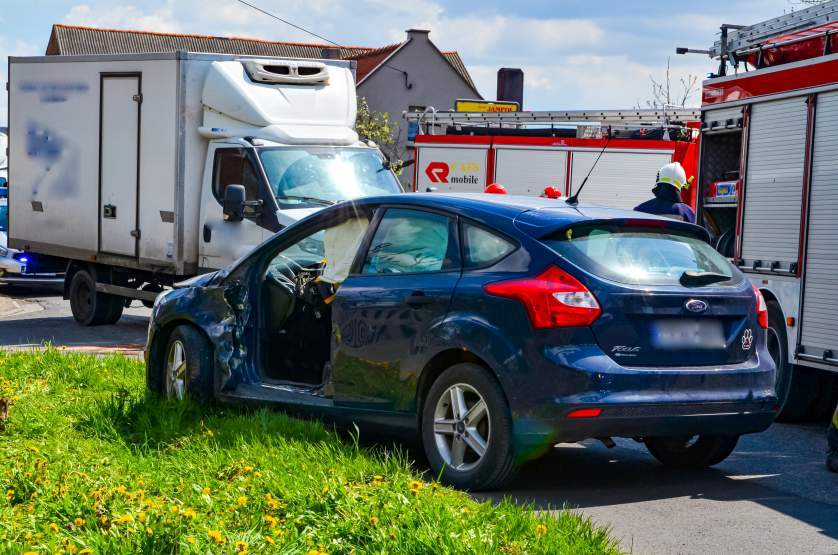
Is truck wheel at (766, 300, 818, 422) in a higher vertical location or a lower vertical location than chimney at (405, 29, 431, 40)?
lower

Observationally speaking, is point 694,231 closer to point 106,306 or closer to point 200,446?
point 200,446

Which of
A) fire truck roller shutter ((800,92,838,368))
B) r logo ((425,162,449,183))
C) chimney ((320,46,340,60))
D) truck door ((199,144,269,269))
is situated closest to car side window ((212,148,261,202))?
truck door ((199,144,269,269))

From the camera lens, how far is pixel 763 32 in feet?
35.9

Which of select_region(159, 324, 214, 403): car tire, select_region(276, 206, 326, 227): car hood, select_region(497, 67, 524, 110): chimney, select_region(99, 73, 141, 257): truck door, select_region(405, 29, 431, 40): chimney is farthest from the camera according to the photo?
select_region(405, 29, 431, 40): chimney

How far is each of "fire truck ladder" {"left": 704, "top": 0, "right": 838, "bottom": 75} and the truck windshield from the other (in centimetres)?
386

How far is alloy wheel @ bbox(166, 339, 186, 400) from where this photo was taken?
8.24 meters

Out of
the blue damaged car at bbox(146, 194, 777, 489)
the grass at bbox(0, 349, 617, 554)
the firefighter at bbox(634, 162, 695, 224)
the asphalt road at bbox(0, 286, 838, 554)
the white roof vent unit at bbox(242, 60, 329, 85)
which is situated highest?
the white roof vent unit at bbox(242, 60, 329, 85)

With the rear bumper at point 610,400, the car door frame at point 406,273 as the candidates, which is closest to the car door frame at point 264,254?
the car door frame at point 406,273

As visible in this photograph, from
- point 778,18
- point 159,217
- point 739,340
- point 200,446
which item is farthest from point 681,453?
point 159,217

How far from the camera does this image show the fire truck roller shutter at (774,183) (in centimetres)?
969

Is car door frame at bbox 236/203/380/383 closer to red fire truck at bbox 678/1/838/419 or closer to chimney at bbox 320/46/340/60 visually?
red fire truck at bbox 678/1/838/419

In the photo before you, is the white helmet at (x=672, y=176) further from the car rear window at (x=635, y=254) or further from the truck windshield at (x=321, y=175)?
the truck windshield at (x=321, y=175)

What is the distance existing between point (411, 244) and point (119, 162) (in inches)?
343

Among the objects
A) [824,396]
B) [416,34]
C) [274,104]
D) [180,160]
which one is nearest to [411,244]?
[824,396]
